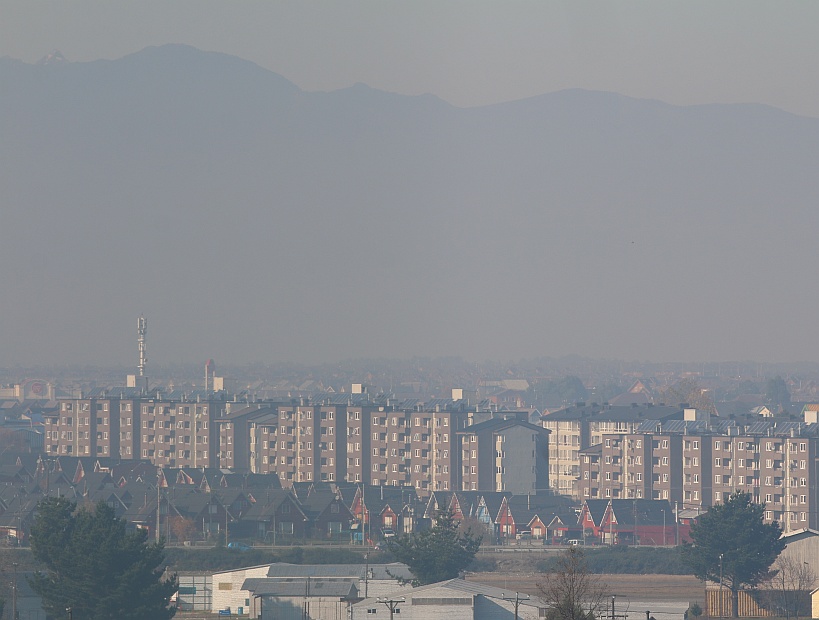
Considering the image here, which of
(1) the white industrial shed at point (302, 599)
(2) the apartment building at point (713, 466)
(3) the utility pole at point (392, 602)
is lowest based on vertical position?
(1) the white industrial shed at point (302, 599)

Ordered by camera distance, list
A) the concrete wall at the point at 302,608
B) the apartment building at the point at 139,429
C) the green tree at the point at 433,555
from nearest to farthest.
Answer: the concrete wall at the point at 302,608 → the green tree at the point at 433,555 → the apartment building at the point at 139,429

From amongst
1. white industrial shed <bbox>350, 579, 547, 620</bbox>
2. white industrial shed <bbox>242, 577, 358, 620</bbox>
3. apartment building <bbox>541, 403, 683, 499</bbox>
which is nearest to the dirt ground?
white industrial shed <bbox>242, 577, 358, 620</bbox>

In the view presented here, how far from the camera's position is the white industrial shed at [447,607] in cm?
3441

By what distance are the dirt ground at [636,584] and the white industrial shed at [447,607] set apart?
5.64 m

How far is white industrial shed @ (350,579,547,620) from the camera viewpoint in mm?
34406

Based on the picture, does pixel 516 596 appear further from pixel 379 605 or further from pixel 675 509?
pixel 675 509

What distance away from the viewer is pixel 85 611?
105 feet

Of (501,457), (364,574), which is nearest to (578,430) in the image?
(501,457)

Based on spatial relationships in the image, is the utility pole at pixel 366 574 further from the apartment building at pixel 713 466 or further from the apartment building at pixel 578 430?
the apartment building at pixel 578 430

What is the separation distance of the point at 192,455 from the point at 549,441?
694 inches

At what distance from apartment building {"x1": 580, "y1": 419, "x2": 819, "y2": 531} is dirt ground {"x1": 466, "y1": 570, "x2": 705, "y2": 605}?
15435 millimetres

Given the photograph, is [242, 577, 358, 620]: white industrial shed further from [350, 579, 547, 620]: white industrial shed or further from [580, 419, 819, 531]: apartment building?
[580, 419, 819, 531]: apartment building

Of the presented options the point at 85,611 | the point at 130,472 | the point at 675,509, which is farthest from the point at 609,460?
the point at 85,611

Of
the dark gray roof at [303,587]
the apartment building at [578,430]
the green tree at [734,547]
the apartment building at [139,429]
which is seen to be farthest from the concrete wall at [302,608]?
the apartment building at [139,429]
